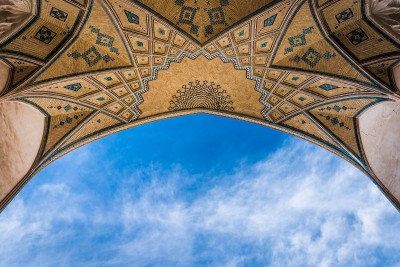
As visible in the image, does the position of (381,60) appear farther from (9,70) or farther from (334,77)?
(9,70)

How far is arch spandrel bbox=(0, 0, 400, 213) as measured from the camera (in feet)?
27.1

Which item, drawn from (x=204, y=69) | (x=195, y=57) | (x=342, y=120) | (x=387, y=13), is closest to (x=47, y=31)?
(x=195, y=57)

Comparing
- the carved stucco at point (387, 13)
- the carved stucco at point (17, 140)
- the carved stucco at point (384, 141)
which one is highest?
the carved stucco at point (17, 140)

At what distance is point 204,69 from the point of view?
10.2m

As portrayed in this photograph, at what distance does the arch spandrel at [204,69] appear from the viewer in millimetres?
8258

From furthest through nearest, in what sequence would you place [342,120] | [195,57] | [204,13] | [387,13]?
[342,120] → [195,57] → [204,13] → [387,13]

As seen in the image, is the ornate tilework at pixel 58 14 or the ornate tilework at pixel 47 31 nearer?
the ornate tilework at pixel 47 31

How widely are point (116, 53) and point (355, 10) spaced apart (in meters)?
6.59

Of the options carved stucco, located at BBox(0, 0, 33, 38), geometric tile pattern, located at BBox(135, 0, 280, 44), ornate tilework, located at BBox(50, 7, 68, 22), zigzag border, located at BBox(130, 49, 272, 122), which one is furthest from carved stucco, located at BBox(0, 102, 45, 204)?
geometric tile pattern, located at BBox(135, 0, 280, 44)

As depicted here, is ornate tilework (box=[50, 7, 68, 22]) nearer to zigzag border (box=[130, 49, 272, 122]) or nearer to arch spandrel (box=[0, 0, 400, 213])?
arch spandrel (box=[0, 0, 400, 213])

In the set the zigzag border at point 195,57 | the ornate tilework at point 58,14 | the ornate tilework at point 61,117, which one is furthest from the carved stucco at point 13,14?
the zigzag border at point 195,57

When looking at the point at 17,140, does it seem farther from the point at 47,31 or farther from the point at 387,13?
the point at 387,13

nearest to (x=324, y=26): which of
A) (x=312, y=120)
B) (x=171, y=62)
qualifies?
(x=312, y=120)

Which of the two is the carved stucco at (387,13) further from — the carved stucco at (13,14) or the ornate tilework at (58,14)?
the carved stucco at (13,14)
